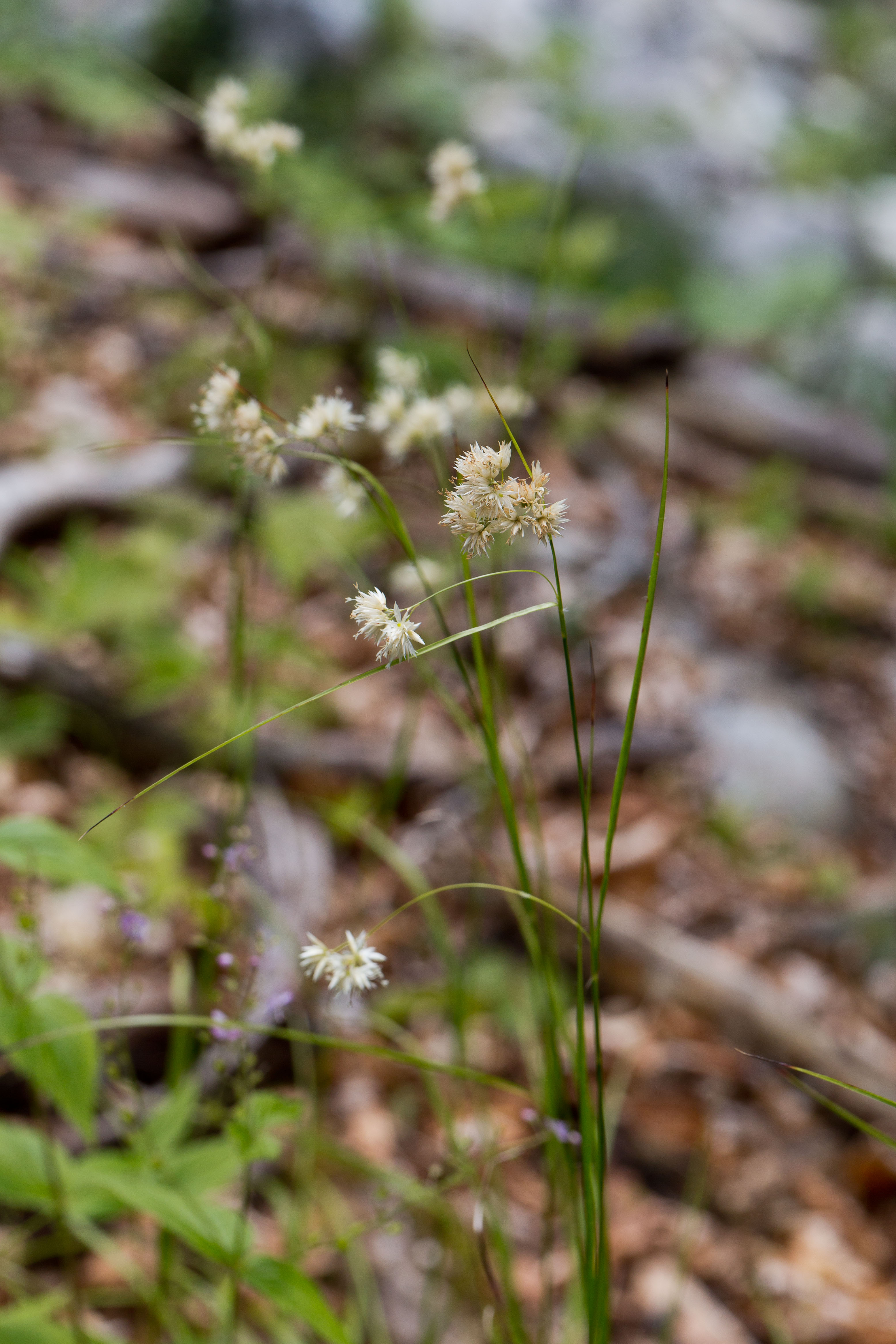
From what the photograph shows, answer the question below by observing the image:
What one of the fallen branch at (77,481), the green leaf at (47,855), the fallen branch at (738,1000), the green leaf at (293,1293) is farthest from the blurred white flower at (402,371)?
the fallen branch at (77,481)

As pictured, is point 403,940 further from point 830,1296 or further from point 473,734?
point 473,734

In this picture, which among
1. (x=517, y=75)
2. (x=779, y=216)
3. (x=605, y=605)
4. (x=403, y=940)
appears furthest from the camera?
(x=517, y=75)

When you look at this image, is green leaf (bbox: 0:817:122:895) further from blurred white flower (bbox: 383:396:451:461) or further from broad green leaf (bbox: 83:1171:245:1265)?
blurred white flower (bbox: 383:396:451:461)

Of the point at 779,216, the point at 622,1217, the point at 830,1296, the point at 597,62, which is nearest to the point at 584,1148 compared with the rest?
the point at 622,1217

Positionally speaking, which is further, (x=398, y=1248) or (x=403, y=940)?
(x=403, y=940)

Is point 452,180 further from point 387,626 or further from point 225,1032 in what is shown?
point 225,1032

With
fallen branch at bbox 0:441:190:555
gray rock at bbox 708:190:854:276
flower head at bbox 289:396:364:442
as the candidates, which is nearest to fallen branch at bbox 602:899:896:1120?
flower head at bbox 289:396:364:442

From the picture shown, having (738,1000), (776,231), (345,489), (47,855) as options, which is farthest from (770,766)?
(776,231)
